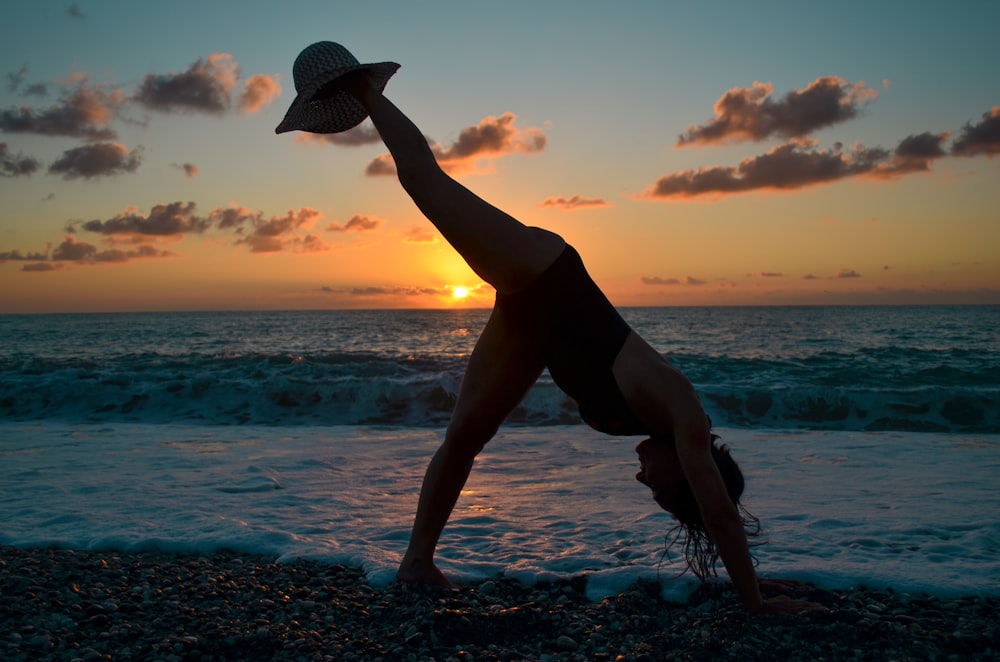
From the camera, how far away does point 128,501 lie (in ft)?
17.7

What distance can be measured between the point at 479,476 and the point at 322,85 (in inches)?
171

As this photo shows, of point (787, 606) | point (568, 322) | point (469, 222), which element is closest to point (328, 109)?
point (469, 222)

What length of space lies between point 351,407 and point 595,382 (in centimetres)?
1047

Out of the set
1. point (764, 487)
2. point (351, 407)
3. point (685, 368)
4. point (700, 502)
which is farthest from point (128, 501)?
point (685, 368)

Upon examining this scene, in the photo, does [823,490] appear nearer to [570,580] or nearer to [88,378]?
[570,580]

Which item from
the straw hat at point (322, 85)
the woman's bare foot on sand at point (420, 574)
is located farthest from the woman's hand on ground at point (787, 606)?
the straw hat at point (322, 85)

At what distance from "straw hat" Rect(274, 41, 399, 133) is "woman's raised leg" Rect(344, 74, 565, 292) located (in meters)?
A: 0.26

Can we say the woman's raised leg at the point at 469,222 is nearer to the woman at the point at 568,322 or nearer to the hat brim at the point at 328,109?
the woman at the point at 568,322

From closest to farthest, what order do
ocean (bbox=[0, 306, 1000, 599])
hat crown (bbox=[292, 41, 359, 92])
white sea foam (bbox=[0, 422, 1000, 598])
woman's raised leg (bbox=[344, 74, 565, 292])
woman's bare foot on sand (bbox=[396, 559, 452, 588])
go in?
woman's raised leg (bbox=[344, 74, 565, 292]) < hat crown (bbox=[292, 41, 359, 92]) < woman's bare foot on sand (bbox=[396, 559, 452, 588]) < white sea foam (bbox=[0, 422, 1000, 598]) < ocean (bbox=[0, 306, 1000, 599])

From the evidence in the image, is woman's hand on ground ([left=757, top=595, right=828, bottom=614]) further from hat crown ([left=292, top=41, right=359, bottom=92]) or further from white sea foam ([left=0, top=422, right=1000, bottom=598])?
hat crown ([left=292, top=41, right=359, bottom=92])

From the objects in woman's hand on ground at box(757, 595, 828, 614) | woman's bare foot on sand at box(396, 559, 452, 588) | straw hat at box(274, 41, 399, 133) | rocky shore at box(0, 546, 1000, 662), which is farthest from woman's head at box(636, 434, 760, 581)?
straw hat at box(274, 41, 399, 133)

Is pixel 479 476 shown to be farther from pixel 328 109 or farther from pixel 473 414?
pixel 328 109

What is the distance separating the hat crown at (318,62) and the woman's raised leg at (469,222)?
0.95 feet

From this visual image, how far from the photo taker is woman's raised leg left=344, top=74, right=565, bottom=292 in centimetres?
269
